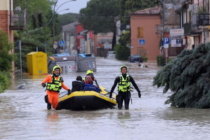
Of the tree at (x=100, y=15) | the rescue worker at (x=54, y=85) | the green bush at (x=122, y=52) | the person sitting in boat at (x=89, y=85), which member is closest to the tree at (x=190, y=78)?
the person sitting in boat at (x=89, y=85)

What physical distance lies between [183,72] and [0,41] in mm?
16701

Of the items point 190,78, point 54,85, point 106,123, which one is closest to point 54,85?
point 54,85

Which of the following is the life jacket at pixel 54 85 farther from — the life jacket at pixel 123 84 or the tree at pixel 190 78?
the tree at pixel 190 78

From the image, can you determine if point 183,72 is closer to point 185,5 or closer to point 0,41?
point 0,41

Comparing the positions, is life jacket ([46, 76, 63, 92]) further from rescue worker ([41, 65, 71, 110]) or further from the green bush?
the green bush

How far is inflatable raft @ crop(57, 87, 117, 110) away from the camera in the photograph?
20.0 meters

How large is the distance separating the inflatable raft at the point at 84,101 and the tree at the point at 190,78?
2.24m

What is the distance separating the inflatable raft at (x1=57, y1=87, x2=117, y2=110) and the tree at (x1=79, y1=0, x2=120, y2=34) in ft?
394

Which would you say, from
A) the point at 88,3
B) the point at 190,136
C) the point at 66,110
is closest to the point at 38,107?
the point at 66,110

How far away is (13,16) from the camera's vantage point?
4462 cm

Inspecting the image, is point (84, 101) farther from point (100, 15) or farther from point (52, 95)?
point (100, 15)

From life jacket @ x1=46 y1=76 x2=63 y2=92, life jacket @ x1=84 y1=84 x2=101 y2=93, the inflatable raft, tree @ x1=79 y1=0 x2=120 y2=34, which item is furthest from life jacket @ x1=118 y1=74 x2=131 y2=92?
tree @ x1=79 y1=0 x2=120 y2=34

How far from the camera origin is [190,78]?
21.3 m

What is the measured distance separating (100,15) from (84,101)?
12357 cm
